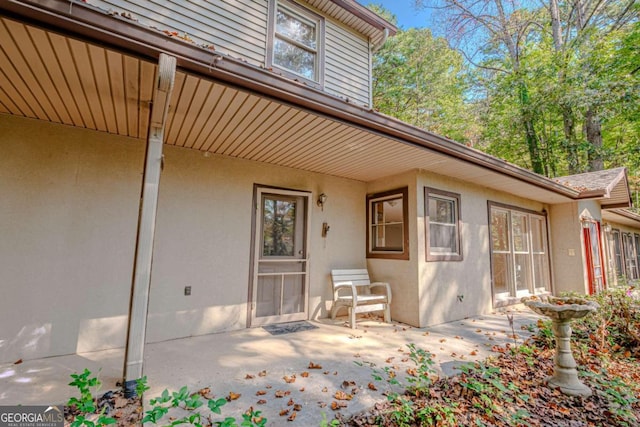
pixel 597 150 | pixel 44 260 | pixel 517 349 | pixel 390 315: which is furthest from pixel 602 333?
pixel 597 150

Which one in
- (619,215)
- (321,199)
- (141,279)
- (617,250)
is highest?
(619,215)

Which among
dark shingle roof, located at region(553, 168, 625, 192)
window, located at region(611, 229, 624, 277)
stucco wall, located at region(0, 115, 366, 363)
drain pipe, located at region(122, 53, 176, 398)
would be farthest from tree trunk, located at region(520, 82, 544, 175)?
drain pipe, located at region(122, 53, 176, 398)

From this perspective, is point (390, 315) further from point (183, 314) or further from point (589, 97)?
point (589, 97)

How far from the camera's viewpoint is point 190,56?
2121mm

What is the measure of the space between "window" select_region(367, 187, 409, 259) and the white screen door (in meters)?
1.34

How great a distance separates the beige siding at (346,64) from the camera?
5.50 metres

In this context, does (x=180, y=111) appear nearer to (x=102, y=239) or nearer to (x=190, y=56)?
(x=190, y=56)

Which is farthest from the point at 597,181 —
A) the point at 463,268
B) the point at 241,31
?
the point at 241,31

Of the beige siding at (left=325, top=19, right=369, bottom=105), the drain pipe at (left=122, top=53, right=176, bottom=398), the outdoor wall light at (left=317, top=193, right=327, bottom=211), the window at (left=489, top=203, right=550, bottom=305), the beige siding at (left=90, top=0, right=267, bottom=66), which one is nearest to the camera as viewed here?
the drain pipe at (left=122, top=53, right=176, bottom=398)

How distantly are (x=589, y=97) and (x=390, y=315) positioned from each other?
10745 millimetres

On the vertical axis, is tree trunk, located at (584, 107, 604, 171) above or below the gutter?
above

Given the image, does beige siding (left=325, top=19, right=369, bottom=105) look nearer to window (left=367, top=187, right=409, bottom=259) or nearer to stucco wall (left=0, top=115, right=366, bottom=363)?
window (left=367, top=187, right=409, bottom=259)

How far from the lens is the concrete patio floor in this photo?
2303 mm

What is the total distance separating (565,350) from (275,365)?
2753mm
